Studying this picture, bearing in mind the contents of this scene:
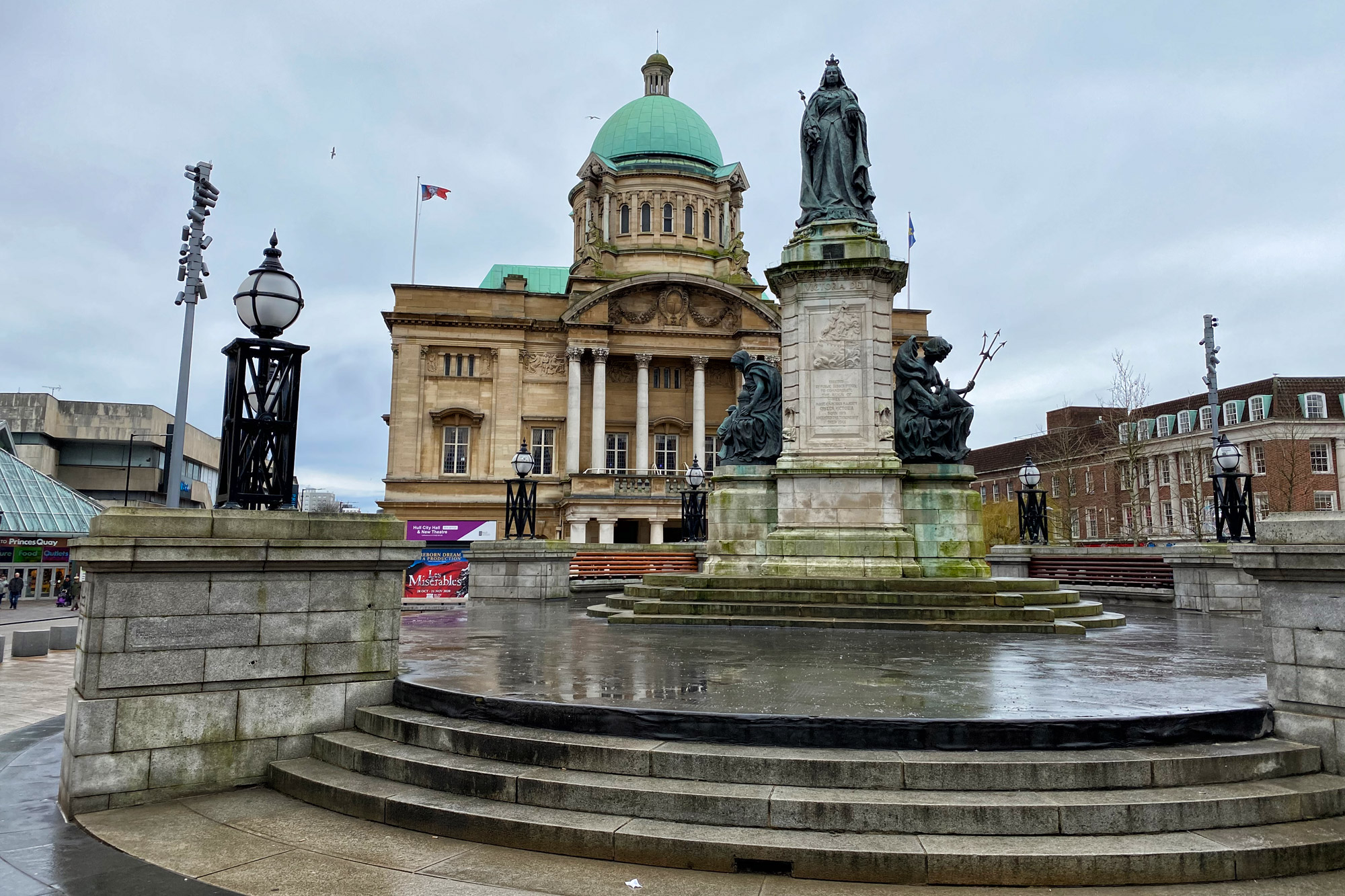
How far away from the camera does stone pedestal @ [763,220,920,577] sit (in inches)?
616

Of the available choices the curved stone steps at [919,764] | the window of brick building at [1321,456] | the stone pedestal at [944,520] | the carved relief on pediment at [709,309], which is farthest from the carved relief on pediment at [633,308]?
the curved stone steps at [919,764]

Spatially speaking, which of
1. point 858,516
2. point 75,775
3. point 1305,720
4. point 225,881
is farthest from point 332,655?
point 858,516

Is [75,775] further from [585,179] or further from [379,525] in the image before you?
A: [585,179]

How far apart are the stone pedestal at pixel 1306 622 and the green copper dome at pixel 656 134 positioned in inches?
2715

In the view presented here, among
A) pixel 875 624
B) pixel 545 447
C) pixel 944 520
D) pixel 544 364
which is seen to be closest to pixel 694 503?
pixel 944 520

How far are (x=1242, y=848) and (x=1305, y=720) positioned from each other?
191cm

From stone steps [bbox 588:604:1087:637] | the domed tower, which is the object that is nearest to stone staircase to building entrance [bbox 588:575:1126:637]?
stone steps [bbox 588:604:1087:637]

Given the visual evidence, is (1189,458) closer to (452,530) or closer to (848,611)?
(452,530)

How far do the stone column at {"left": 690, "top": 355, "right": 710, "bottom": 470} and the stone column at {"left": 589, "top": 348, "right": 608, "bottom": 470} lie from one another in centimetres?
656

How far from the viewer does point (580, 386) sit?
6172 cm

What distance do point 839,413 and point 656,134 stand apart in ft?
199

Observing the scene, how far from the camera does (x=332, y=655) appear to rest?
729 centimetres

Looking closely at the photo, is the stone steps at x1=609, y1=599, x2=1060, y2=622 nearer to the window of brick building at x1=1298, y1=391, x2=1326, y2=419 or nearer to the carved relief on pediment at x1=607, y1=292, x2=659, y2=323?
the carved relief on pediment at x1=607, y1=292, x2=659, y2=323

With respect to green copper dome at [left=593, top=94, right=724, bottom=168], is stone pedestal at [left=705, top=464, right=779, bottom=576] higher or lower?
lower
